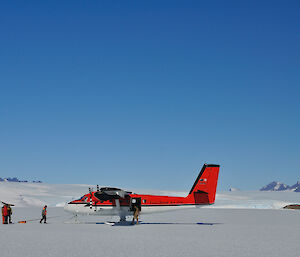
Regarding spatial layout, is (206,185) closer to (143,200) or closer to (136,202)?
(143,200)

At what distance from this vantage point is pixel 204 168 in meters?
33.9

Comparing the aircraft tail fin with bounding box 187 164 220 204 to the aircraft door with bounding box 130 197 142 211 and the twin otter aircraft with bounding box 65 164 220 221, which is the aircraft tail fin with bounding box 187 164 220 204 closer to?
the twin otter aircraft with bounding box 65 164 220 221

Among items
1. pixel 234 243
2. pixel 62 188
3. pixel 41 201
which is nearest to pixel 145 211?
pixel 234 243

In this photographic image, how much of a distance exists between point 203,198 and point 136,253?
56.9 feet

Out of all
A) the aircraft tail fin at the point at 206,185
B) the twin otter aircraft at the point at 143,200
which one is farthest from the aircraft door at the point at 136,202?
the aircraft tail fin at the point at 206,185

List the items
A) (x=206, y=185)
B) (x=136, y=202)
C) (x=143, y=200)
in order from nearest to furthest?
(x=206, y=185) → (x=136, y=202) → (x=143, y=200)

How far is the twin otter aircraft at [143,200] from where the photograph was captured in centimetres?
3322

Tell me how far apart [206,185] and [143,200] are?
587cm

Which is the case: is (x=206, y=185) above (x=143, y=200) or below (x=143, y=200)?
above

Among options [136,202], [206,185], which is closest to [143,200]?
[136,202]

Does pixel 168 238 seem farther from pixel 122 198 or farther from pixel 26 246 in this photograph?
pixel 122 198

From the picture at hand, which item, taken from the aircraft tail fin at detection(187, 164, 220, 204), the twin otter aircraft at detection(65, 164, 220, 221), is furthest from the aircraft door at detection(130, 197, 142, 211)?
the aircraft tail fin at detection(187, 164, 220, 204)

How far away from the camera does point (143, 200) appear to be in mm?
34031

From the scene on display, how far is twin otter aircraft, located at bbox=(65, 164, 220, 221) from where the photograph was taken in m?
33.2
